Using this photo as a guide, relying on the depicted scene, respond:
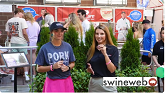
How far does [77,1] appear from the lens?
44.5 feet

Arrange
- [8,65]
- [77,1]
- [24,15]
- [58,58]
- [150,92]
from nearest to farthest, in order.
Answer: [58,58] → [8,65] → [150,92] → [24,15] → [77,1]

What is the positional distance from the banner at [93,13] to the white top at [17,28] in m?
4.32

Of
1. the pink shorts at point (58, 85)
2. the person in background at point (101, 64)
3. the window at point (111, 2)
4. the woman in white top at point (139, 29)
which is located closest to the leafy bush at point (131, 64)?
the person in background at point (101, 64)

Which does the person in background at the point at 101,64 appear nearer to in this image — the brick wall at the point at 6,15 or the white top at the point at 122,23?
the white top at the point at 122,23

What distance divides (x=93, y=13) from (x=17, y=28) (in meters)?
5.15

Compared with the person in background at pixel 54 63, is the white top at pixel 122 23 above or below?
above

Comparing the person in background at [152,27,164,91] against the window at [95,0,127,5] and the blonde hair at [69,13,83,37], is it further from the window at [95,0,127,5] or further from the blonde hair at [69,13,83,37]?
the window at [95,0,127,5]

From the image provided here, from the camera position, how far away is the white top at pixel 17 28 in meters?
7.59

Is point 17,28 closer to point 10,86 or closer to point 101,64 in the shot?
point 10,86

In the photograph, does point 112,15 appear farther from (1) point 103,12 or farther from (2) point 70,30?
(2) point 70,30

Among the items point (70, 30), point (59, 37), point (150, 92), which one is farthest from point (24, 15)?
point (59, 37)

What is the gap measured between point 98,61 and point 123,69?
7.82 feet

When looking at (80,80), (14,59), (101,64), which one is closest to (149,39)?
(80,80)

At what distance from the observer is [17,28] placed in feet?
25.0
